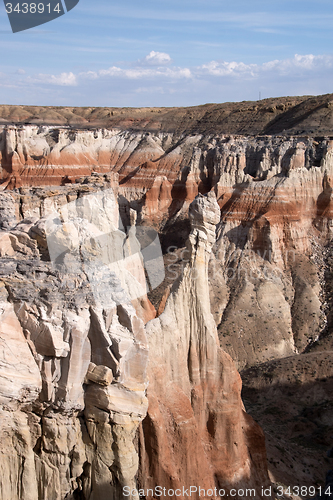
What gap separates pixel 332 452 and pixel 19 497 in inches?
581

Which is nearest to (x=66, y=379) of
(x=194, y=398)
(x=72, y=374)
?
(x=72, y=374)

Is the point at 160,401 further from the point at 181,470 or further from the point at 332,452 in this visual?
the point at 332,452

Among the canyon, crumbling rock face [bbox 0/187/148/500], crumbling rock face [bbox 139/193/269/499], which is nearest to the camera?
crumbling rock face [bbox 0/187/148/500]

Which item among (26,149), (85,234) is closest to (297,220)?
(85,234)

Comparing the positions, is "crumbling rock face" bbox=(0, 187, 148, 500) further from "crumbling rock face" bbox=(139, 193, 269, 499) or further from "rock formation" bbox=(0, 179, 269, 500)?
"crumbling rock face" bbox=(139, 193, 269, 499)

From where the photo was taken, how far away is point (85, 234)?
11.2 metres

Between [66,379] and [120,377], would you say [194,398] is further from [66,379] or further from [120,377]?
[66,379]

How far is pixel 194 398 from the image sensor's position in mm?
14531

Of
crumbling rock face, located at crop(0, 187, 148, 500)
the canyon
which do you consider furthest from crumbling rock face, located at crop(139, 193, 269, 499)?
crumbling rock face, located at crop(0, 187, 148, 500)

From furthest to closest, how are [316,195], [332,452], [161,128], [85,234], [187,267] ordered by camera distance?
1. [161,128]
2. [316,195]
3. [332,452]
4. [187,267]
5. [85,234]

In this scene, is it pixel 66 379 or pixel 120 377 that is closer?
pixel 66 379

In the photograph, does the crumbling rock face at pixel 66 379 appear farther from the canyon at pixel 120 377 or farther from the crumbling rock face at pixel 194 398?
the crumbling rock face at pixel 194 398

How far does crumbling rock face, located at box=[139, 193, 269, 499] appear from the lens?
12.7 m

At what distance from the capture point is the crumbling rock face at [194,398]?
12672 millimetres
